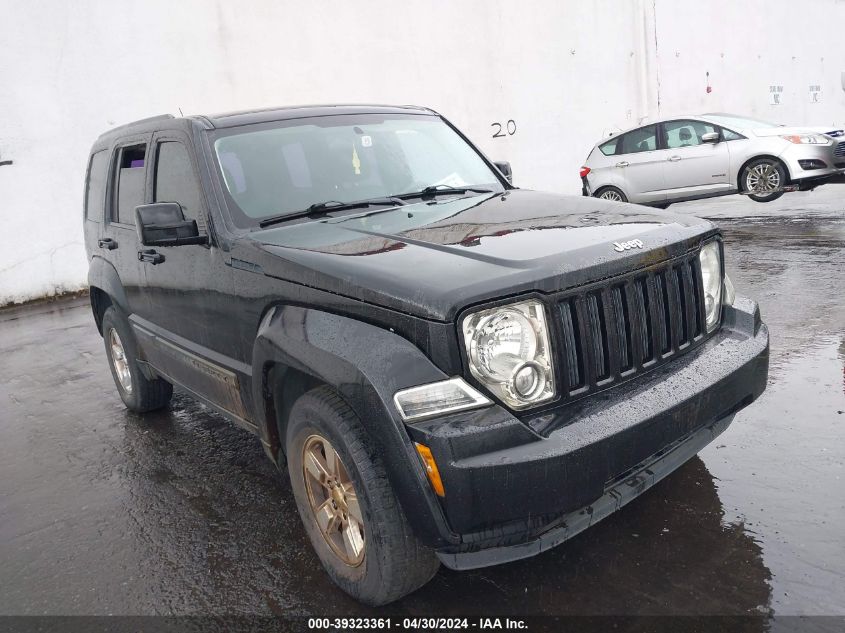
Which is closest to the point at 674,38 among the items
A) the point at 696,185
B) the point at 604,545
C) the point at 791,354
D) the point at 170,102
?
the point at 696,185

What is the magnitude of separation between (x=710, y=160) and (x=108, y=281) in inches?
390

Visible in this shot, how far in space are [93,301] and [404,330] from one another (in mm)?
3868

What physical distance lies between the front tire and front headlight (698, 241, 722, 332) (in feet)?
4.99

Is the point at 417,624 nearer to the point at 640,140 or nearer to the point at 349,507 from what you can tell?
the point at 349,507

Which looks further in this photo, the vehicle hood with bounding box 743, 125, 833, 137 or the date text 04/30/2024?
the vehicle hood with bounding box 743, 125, 833, 137

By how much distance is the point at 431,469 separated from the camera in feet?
7.39

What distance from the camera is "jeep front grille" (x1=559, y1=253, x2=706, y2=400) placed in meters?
2.49

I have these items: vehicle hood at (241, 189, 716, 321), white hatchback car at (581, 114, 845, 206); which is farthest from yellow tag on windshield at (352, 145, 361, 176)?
white hatchback car at (581, 114, 845, 206)

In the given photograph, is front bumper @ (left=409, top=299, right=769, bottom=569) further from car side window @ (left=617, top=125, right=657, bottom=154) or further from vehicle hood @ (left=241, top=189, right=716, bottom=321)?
car side window @ (left=617, top=125, right=657, bottom=154)

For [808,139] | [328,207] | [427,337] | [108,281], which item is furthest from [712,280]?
[808,139]

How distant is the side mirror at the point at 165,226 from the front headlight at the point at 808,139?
10.4m

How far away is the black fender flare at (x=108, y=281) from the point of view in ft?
15.7

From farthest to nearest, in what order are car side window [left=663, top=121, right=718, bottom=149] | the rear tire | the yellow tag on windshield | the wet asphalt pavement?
car side window [left=663, top=121, right=718, bottom=149] < the rear tire < the yellow tag on windshield < the wet asphalt pavement

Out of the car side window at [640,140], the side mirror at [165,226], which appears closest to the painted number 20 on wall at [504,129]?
the car side window at [640,140]
